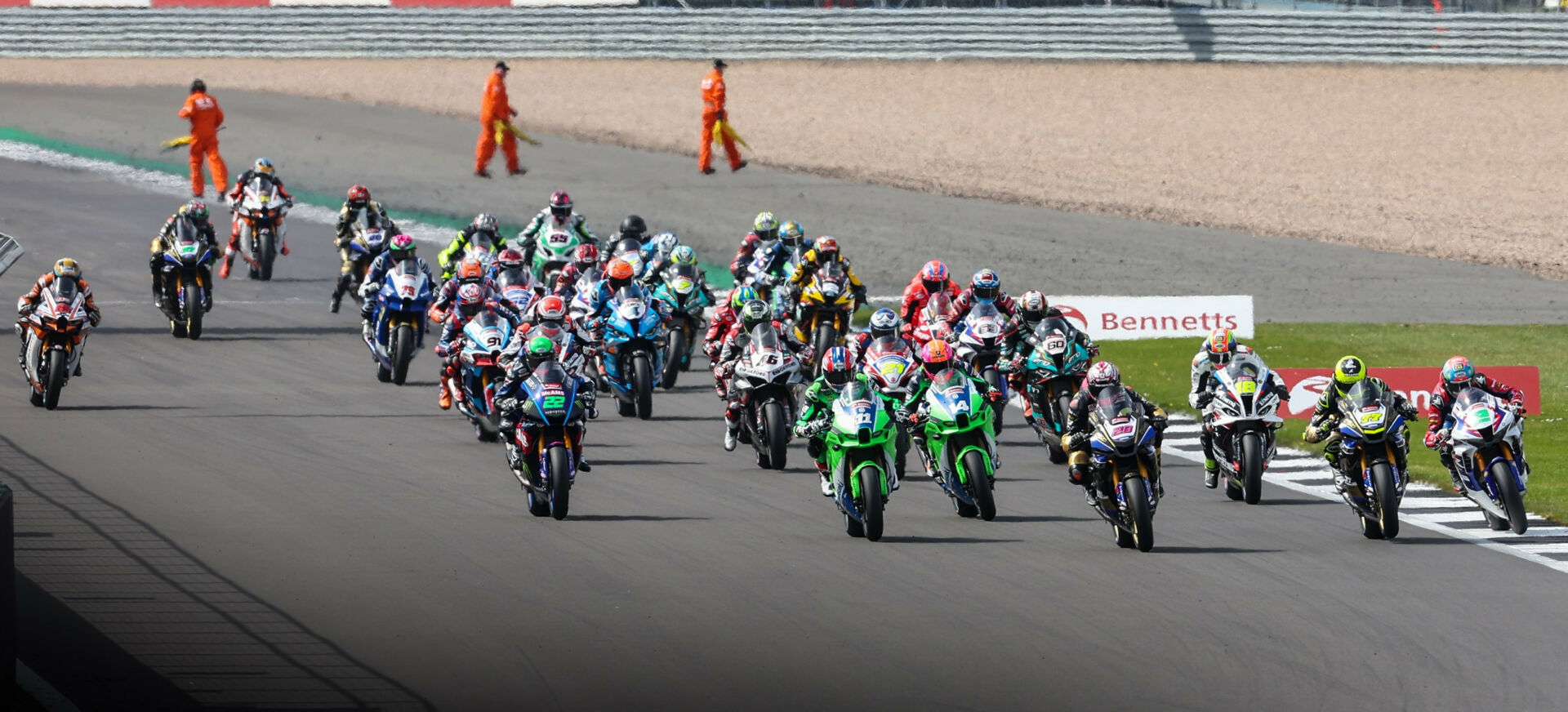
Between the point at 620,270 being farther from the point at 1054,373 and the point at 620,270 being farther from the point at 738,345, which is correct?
the point at 1054,373

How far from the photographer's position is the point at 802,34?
5228cm

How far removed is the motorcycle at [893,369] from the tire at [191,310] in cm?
1260

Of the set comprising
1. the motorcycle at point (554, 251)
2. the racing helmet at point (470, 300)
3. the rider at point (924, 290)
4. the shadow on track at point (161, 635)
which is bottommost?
the shadow on track at point (161, 635)

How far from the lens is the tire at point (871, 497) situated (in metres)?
16.4

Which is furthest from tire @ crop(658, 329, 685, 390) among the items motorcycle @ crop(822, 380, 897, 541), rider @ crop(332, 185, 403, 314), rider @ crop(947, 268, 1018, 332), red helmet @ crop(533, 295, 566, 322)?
motorcycle @ crop(822, 380, 897, 541)

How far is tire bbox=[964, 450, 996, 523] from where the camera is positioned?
17.1 metres

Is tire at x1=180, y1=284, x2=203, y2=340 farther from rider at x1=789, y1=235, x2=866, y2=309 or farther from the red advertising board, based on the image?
the red advertising board

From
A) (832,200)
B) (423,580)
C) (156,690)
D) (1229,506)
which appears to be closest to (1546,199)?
(832,200)

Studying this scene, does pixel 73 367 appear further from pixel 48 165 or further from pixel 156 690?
pixel 48 165

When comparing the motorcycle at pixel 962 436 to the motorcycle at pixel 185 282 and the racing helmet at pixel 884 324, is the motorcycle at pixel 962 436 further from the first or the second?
the motorcycle at pixel 185 282

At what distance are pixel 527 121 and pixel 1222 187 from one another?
15.3 m

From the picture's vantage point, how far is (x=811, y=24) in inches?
2058

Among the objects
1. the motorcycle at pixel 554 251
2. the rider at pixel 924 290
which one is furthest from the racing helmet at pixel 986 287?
the motorcycle at pixel 554 251

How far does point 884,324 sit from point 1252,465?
344cm
